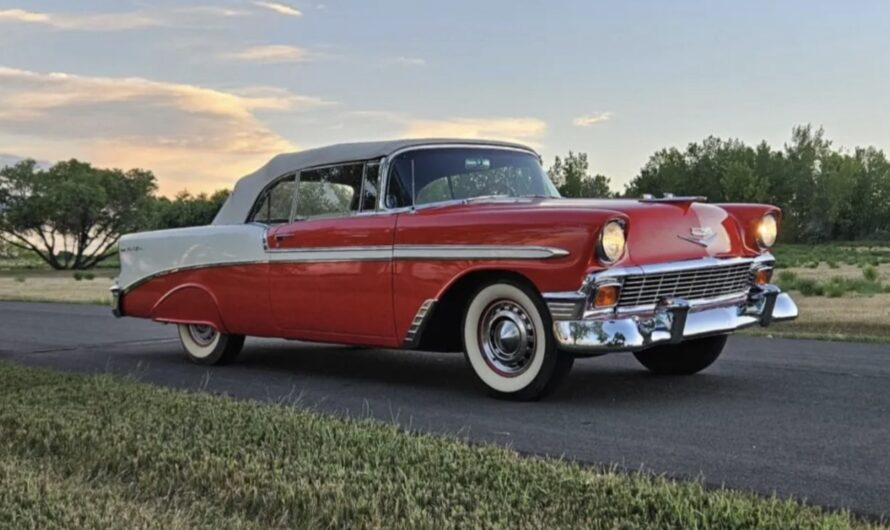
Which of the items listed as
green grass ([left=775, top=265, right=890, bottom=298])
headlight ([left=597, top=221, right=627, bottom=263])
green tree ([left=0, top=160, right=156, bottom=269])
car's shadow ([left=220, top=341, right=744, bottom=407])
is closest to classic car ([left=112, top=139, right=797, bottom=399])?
headlight ([left=597, top=221, right=627, bottom=263])

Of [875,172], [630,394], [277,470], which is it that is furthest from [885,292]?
[875,172]

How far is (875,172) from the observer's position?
9475cm

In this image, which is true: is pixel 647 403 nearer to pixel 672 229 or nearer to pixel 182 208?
pixel 672 229

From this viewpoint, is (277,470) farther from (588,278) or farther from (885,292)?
(885,292)

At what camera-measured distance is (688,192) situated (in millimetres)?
83875

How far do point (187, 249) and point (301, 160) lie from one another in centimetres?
135

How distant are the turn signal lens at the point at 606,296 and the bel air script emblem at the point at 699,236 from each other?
0.68 meters

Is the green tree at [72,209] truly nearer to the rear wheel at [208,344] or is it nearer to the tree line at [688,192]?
the tree line at [688,192]

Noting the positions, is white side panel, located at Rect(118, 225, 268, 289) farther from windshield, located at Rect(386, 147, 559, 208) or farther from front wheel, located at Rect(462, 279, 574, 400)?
front wheel, located at Rect(462, 279, 574, 400)

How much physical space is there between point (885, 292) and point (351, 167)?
16.4m

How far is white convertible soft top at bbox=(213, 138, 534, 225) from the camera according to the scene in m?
6.71

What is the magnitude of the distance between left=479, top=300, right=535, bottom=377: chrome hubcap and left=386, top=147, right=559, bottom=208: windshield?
1095 mm

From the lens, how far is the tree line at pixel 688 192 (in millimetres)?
73062

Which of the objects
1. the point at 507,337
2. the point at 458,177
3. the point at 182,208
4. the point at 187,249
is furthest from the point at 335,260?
the point at 182,208
